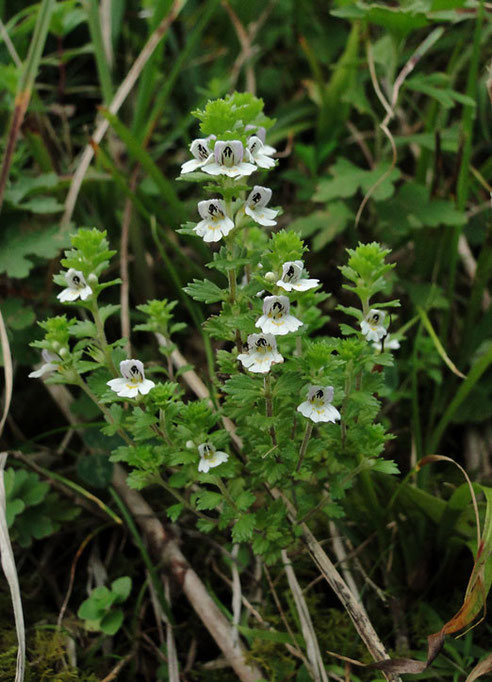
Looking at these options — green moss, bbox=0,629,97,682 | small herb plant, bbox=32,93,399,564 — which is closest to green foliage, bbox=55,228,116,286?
small herb plant, bbox=32,93,399,564

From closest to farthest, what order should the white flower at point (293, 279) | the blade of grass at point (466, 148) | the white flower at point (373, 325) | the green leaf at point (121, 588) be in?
the white flower at point (293, 279) < the white flower at point (373, 325) < the green leaf at point (121, 588) < the blade of grass at point (466, 148)

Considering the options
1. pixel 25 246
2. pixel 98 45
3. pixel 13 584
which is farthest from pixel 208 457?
pixel 98 45

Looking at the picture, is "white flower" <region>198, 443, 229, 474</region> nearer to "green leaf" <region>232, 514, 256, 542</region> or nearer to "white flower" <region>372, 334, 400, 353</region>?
"green leaf" <region>232, 514, 256, 542</region>

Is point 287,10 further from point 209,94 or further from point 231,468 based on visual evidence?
point 231,468

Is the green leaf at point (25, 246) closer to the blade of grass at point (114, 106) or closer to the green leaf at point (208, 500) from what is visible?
the blade of grass at point (114, 106)

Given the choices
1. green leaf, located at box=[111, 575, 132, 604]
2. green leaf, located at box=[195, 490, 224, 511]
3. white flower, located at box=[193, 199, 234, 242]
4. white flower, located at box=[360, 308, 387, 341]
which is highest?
white flower, located at box=[193, 199, 234, 242]

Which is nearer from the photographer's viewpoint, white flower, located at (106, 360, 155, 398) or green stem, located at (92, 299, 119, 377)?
white flower, located at (106, 360, 155, 398)

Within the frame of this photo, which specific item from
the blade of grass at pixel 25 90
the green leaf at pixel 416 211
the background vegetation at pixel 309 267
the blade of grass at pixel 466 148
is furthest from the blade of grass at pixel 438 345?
the blade of grass at pixel 25 90
